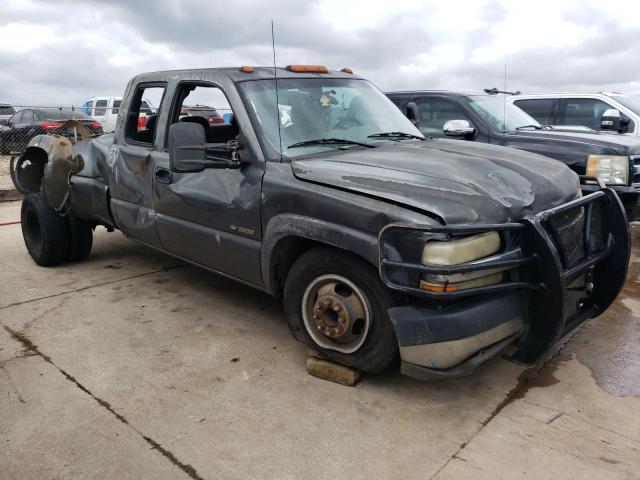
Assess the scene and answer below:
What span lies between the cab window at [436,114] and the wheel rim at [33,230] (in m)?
4.35

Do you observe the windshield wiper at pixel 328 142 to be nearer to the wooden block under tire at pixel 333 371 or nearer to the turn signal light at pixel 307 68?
the turn signal light at pixel 307 68

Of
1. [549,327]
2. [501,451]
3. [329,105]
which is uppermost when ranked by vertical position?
[329,105]

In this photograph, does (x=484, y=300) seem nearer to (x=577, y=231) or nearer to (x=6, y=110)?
(x=577, y=231)

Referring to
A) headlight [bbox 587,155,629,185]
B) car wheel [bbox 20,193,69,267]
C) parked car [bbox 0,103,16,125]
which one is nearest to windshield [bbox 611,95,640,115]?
headlight [bbox 587,155,629,185]

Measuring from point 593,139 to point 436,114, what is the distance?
5.78 ft

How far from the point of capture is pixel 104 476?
2.52 meters

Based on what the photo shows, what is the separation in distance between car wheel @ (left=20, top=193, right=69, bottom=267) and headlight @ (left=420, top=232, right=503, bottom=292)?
415cm

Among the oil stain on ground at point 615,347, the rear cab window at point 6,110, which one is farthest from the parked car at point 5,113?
the oil stain on ground at point 615,347

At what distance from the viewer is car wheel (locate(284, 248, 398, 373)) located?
9.78ft

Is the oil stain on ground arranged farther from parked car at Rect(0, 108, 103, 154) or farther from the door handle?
parked car at Rect(0, 108, 103, 154)

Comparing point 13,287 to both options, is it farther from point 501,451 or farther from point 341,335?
point 501,451

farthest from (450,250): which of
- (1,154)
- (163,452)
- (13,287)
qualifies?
(1,154)

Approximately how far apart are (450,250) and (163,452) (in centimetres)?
166

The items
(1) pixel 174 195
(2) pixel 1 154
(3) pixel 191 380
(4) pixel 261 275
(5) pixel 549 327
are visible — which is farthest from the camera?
(2) pixel 1 154
